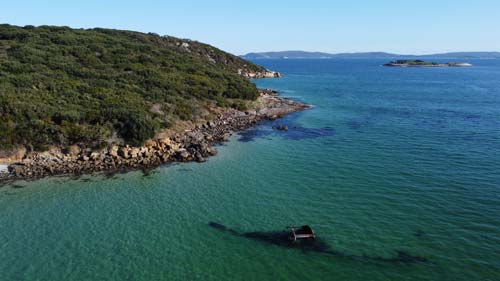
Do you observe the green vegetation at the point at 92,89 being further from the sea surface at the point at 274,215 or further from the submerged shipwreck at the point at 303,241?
the submerged shipwreck at the point at 303,241

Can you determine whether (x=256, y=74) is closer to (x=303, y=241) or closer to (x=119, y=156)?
(x=119, y=156)

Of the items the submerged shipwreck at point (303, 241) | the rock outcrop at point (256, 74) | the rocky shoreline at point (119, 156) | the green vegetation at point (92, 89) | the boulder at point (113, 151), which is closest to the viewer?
the submerged shipwreck at point (303, 241)

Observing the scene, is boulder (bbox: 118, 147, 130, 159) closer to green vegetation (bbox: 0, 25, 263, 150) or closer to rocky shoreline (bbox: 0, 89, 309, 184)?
rocky shoreline (bbox: 0, 89, 309, 184)

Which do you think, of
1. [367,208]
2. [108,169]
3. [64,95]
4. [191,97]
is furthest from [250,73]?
[367,208]

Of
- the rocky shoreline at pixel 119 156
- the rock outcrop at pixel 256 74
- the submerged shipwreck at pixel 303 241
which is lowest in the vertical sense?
the submerged shipwreck at pixel 303 241

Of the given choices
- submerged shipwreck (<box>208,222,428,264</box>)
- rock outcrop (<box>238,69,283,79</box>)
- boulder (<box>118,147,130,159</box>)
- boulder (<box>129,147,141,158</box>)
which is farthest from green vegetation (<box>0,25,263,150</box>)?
rock outcrop (<box>238,69,283,79</box>)

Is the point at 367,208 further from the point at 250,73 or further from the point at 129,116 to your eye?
the point at 250,73

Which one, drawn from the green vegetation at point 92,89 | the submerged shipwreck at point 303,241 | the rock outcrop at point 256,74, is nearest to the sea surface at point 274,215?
the submerged shipwreck at point 303,241
